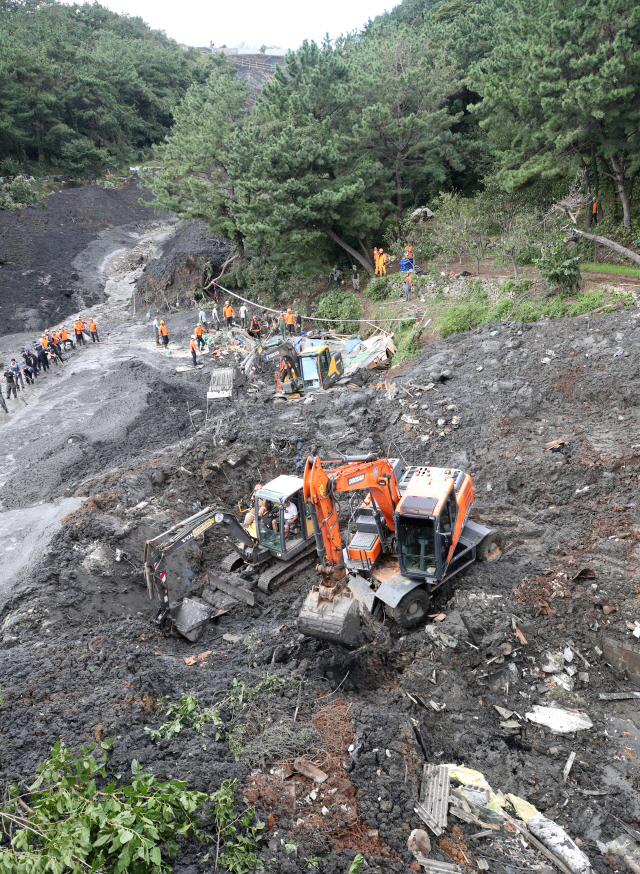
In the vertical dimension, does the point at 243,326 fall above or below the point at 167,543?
above

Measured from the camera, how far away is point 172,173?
3156 centimetres

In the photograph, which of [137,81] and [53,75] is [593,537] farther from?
[137,81]

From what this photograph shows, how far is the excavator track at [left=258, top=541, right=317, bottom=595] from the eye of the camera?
397 inches

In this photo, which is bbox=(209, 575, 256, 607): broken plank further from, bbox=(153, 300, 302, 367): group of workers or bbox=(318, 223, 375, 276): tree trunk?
bbox=(318, 223, 375, 276): tree trunk

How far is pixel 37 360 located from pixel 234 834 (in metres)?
23.7

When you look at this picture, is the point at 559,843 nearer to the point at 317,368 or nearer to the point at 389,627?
the point at 389,627

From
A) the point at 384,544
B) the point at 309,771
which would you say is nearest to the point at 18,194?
the point at 384,544

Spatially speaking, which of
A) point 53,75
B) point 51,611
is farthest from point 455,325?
point 53,75

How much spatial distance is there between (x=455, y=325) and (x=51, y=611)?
51.2ft

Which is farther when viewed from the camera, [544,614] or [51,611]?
[51,611]

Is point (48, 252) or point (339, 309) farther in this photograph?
point (48, 252)

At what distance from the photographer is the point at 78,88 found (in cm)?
5762

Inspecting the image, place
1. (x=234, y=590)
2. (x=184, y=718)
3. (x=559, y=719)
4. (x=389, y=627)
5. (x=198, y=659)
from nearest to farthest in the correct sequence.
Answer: (x=184, y=718), (x=559, y=719), (x=198, y=659), (x=389, y=627), (x=234, y=590)

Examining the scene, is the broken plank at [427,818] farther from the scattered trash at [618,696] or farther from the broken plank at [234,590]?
the broken plank at [234,590]
